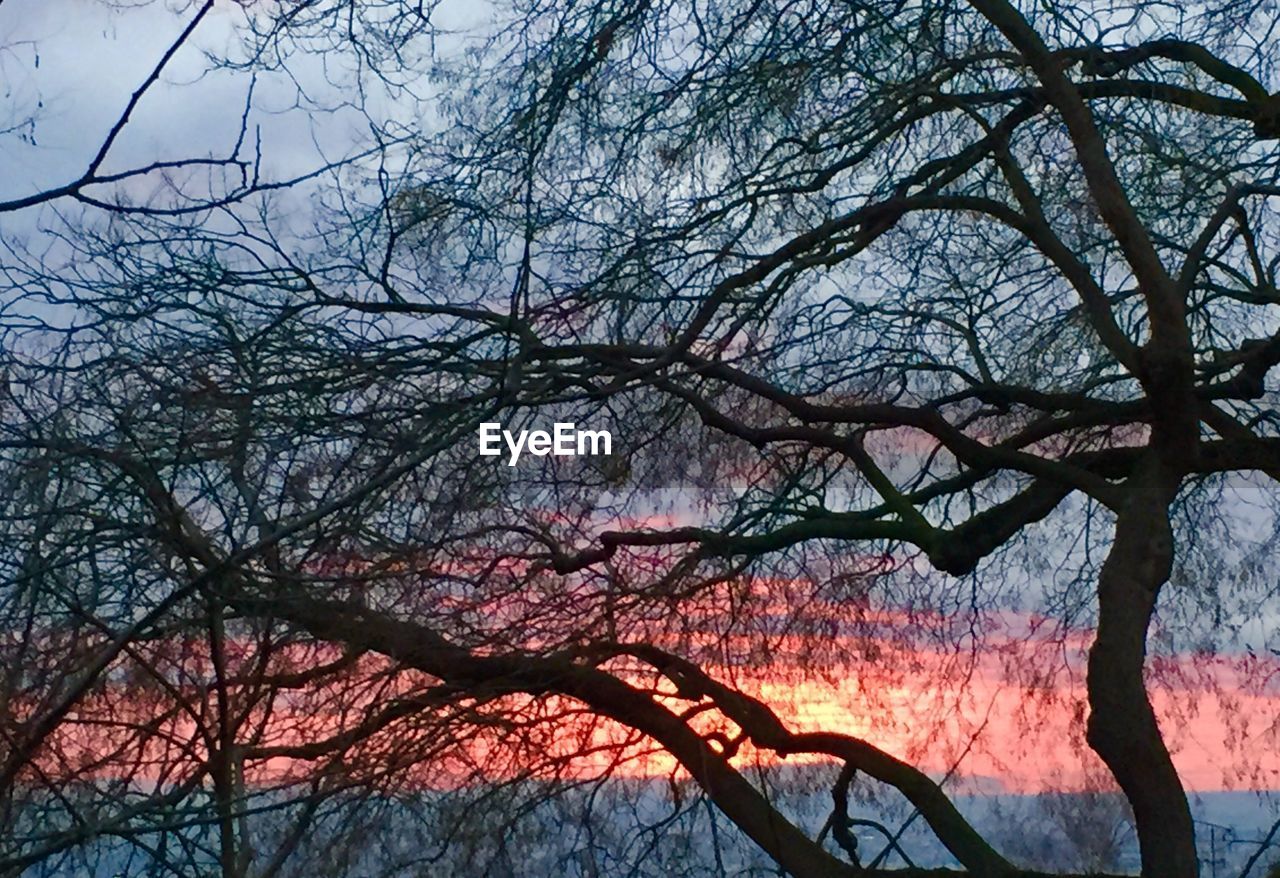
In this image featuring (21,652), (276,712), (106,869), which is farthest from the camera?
(276,712)

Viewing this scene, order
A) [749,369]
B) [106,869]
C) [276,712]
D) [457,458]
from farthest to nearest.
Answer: [749,369] → [457,458] → [276,712] → [106,869]

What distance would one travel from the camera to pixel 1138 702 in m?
6.42

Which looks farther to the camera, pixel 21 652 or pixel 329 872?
pixel 329 872

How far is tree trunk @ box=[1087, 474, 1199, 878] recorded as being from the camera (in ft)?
21.0

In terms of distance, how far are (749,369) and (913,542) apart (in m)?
1.04

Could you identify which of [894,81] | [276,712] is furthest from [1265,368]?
[276,712]

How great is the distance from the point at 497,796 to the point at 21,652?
2.15m

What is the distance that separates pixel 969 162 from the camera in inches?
283

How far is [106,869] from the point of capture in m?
5.03

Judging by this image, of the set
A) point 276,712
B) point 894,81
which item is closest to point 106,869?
point 276,712

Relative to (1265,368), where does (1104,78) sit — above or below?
above

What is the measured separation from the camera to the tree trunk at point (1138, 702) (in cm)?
639

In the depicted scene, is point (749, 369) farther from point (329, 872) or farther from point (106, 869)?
point (106, 869)

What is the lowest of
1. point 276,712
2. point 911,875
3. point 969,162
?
point 911,875
